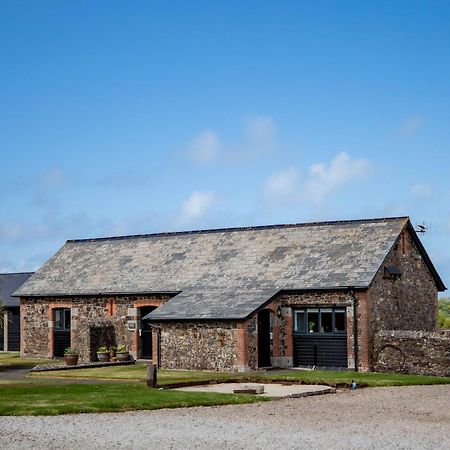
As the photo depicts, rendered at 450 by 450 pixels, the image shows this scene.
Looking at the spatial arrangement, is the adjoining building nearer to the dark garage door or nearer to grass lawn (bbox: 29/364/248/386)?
grass lawn (bbox: 29/364/248/386)

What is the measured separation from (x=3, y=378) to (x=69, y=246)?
1658 cm

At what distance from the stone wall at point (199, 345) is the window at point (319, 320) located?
3337 millimetres

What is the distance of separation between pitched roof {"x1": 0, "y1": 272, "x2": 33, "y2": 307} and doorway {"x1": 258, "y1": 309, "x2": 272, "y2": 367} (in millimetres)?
19070

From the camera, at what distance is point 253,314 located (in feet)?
103

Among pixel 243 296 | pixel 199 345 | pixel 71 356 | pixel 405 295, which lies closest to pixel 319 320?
pixel 243 296

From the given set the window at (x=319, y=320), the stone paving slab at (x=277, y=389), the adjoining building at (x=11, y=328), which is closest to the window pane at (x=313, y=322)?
the window at (x=319, y=320)

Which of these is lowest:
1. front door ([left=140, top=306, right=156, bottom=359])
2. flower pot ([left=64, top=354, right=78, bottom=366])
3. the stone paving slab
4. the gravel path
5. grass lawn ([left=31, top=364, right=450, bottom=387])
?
the gravel path

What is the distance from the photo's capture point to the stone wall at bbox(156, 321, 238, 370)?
31.6 m

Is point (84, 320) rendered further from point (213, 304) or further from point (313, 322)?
point (313, 322)

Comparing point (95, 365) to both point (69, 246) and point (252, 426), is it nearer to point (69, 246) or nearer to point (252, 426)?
point (69, 246)

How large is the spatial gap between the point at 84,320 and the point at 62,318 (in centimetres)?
174

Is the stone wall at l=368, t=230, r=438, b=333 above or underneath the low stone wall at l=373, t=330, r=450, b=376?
above

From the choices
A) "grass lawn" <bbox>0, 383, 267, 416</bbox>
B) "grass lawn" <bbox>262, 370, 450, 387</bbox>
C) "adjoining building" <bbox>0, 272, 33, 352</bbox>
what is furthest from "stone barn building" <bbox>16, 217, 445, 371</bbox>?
"grass lawn" <bbox>0, 383, 267, 416</bbox>

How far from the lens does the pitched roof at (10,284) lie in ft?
158
